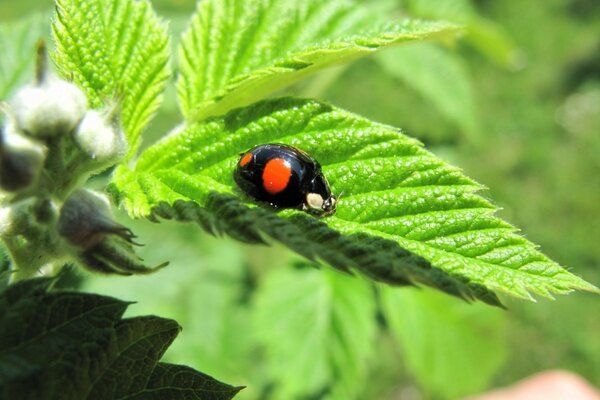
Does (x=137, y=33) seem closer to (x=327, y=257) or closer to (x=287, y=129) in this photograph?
(x=287, y=129)

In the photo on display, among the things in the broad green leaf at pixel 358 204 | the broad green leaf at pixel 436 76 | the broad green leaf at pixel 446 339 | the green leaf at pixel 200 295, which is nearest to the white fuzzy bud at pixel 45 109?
the broad green leaf at pixel 358 204

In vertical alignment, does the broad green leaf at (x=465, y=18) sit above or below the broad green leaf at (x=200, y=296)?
above

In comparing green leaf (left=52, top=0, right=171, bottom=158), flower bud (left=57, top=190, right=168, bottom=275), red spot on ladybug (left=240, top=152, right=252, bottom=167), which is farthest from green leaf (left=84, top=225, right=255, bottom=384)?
flower bud (left=57, top=190, right=168, bottom=275)

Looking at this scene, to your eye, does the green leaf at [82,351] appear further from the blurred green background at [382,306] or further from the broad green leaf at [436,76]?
the broad green leaf at [436,76]

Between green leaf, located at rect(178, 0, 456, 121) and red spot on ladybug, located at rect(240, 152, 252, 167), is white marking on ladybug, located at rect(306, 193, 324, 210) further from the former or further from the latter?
green leaf, located at rect(178, 0, 456, 121)

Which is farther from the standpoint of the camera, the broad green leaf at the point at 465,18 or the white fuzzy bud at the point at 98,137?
the broad green leaf at the point at 465,18

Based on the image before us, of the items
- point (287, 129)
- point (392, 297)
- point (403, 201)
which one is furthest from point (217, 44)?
point (392, 297)

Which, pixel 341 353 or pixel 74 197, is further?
pixel 341 353

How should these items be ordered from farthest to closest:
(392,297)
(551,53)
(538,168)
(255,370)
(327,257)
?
(551,53) < (538,168) < (255,370) < (392,297) < (327,257)
